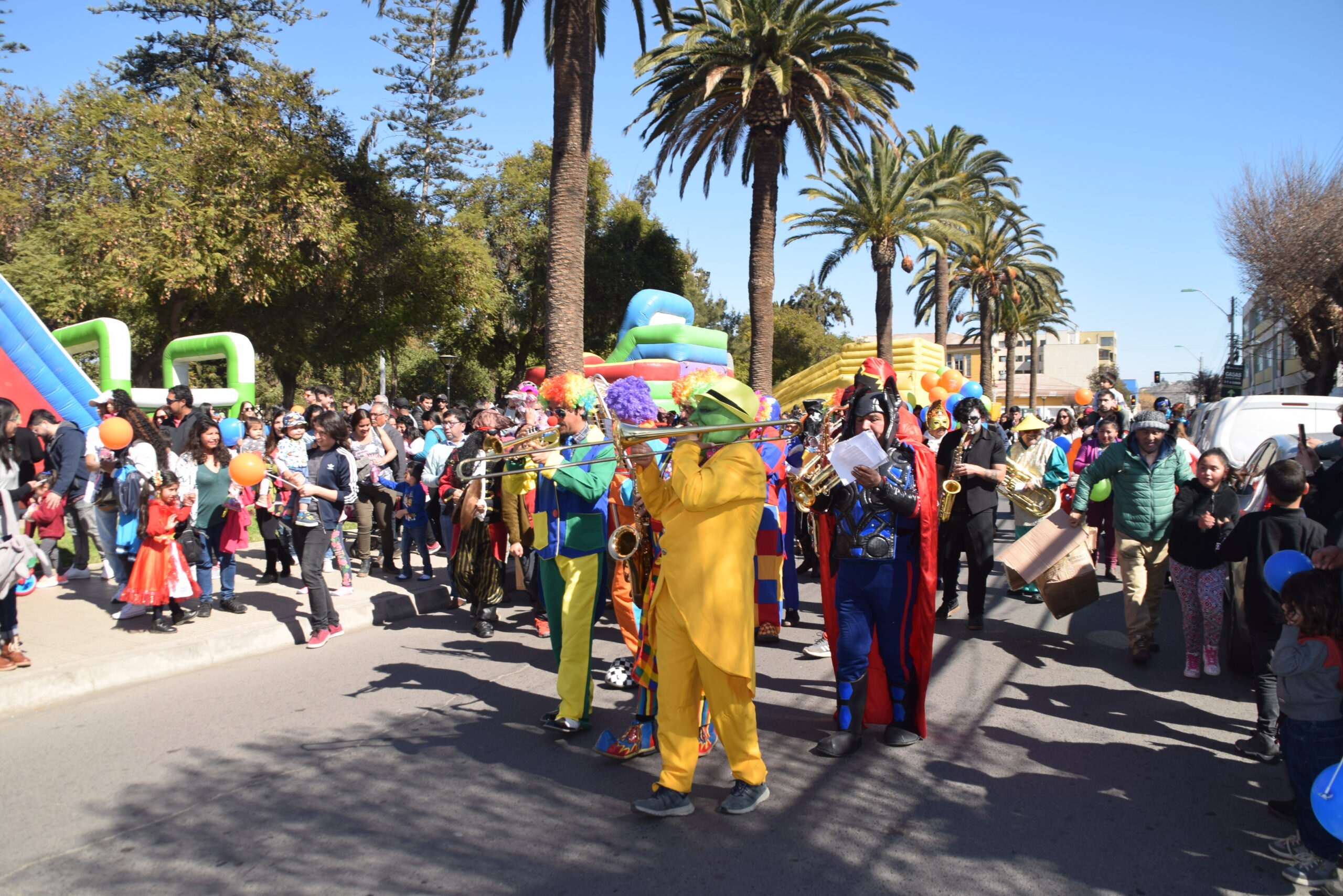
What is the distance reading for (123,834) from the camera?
385 cm

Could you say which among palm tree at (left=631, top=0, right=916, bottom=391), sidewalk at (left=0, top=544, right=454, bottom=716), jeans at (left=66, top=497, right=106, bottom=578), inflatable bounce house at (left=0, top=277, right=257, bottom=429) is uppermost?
palm tree at (left=631, top=0, right=916, bottom=391)

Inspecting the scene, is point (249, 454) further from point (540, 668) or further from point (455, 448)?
point (540, 668)

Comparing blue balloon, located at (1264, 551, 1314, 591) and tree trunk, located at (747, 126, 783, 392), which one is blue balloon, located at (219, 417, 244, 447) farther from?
tree trunk, located at (747, 126, 783, 392)

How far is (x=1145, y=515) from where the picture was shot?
6266 mm

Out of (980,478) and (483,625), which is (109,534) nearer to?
(483,625)

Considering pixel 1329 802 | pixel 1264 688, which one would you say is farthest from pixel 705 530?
pixel 1264 688

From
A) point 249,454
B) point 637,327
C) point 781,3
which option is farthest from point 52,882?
point 781,3

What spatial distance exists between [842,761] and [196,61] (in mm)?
39666

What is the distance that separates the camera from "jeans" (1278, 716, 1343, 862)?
3379 mm

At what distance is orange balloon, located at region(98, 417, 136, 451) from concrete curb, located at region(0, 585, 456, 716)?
1.58 m

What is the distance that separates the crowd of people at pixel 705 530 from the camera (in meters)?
3.91

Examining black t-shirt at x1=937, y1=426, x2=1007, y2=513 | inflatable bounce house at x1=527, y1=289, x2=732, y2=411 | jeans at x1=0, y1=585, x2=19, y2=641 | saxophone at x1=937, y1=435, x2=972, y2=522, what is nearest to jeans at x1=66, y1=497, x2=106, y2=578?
jeans at x1=0, y1=585, x2=19, y2=641

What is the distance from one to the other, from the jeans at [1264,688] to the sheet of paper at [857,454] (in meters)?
2.24

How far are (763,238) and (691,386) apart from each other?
51.3 ft
